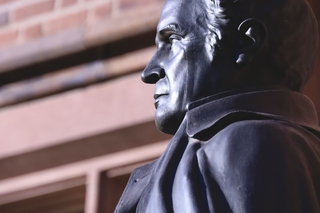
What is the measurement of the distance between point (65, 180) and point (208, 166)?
1314 millimetres

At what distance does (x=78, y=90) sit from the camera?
2463mm

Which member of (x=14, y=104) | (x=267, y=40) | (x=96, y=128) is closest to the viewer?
(x=267, y=40)

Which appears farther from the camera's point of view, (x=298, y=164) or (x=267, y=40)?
(x=267, y=40)

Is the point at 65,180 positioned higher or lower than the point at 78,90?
lower

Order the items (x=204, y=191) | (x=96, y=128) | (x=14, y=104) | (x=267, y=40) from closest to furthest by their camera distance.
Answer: (x=204, y=191), (x=267, y=40), (x=96, y=128), (x=14, y=104)

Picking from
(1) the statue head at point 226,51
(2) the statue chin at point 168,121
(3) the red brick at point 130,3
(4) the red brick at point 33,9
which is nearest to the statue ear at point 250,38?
(1) the statue head at point 226,51

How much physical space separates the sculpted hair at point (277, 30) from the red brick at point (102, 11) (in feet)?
4.04

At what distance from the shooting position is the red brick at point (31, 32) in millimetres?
2609

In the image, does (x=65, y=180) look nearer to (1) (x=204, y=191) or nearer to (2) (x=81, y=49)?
(2) (x=81, y=49)

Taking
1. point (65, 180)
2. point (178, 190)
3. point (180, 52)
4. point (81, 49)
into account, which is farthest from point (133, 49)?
point (178, 190)

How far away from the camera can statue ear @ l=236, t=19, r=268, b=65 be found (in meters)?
1.25

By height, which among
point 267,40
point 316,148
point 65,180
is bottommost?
point 65,180

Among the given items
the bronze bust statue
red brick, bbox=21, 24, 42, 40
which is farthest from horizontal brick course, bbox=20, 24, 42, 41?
the bronze bust statue

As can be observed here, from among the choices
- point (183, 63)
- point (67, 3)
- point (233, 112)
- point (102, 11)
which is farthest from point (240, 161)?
point (67, 3)
